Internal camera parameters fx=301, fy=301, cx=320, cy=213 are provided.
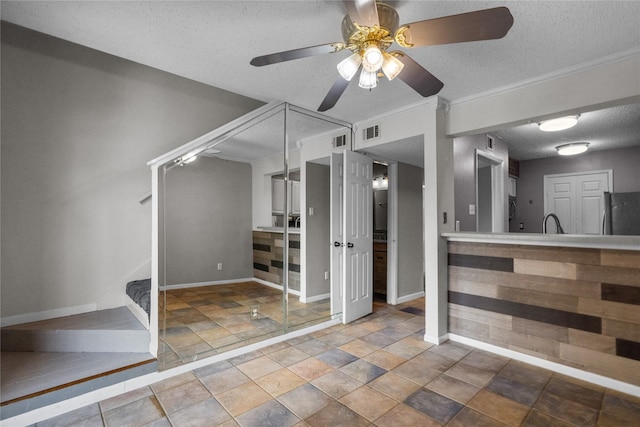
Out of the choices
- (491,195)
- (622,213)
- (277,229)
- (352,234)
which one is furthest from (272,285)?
(622,213)

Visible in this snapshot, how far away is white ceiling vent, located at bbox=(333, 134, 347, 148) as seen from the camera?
381 cm

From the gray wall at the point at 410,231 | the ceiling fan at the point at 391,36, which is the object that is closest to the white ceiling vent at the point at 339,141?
the gray wall at the point at 410,231

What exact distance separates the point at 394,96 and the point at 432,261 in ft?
5.50

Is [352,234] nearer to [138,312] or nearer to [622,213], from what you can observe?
[138,312]

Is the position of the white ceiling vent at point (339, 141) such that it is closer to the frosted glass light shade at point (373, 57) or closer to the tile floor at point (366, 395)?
the frosted glass light shade at point (373, 57)

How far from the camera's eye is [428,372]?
7.82 feet

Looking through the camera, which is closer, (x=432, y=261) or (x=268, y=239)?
(x=432, y=261)

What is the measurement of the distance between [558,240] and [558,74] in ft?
4.38

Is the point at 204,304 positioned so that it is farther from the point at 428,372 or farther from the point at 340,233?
the point at 428,372

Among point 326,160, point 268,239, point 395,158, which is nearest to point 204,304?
point 268,239

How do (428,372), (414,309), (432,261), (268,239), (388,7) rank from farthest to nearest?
(268,239), (414,309), (432,261), (428,372), (388,7)

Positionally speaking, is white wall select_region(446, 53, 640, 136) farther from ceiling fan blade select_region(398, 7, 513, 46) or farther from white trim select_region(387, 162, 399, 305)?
ceiling fan blade select_region(398, 7, 513, 46)

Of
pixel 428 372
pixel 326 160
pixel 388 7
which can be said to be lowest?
pixel 428 372

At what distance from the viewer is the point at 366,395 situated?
6.77ft
